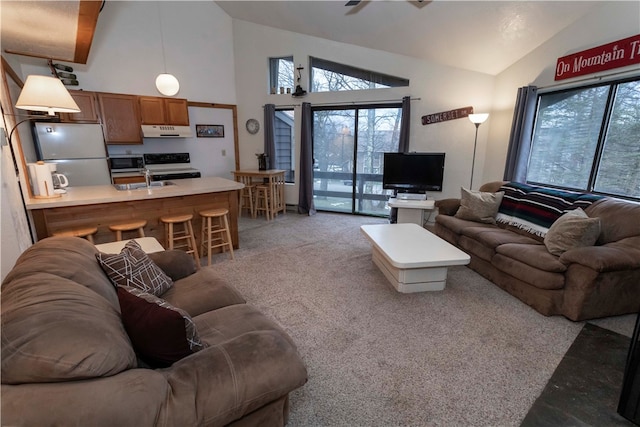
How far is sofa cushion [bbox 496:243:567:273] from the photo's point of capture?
7.98ft

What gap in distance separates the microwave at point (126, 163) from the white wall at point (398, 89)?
2312 mm

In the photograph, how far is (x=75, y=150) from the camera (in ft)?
14.3

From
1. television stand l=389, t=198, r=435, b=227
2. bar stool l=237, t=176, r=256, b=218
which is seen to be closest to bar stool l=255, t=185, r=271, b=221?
bar stool l=237, t=176, r=256, b=218

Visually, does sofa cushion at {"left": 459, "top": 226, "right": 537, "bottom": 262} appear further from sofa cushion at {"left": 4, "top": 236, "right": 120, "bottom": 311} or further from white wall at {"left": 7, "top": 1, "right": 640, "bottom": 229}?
sofa cushion at {"left": 4, "top": 236, "right": 120, "bottom": 311}

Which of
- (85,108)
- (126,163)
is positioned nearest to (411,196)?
(126,163)

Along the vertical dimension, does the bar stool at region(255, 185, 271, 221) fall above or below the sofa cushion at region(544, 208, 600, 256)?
below

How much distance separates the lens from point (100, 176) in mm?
4562

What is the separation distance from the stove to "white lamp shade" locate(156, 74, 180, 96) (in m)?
1.11

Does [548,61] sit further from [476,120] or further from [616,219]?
[616,219]

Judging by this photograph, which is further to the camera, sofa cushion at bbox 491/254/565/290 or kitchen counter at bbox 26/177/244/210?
kitchen counter at bbox 26/177/244/210

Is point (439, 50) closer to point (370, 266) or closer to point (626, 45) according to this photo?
point (626, 45)

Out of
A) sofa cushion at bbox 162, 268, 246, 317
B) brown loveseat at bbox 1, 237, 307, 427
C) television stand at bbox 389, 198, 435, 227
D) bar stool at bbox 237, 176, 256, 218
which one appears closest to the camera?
brown loveseat at bbox 1, 237, 307, 427

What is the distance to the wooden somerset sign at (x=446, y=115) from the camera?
4.69 meters

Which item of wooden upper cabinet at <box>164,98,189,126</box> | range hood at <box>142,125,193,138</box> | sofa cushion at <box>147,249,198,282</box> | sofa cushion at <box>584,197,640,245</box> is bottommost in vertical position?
sofa cushion at <box>147,249,198,282</box>
